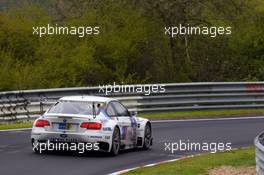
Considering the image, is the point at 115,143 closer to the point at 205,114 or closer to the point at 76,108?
the point at 76,108

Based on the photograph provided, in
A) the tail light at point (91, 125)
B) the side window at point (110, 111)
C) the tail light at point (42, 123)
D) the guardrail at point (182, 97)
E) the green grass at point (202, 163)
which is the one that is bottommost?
the green grass at point (202, 163)

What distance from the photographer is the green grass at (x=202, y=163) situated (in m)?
13.0

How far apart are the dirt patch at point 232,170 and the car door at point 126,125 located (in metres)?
3.14

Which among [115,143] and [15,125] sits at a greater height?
[15,125]

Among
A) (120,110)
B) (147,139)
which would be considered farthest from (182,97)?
(120,110)

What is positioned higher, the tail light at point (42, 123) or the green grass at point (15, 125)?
the tail light at point (42, 123)

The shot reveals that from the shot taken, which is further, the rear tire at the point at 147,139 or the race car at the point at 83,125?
the rear tire at the point at 147,139

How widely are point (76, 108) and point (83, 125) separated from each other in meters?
0.57

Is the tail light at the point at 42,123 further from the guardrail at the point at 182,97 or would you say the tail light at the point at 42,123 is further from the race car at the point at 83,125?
the guardrail at the point at 182,97

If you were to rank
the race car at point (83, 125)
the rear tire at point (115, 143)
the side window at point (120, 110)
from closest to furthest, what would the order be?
the race car at point (83, 125) < the rear tire at point (115, 143) < the side window at point (120, 110)

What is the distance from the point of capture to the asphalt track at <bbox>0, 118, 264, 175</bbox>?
13422mm

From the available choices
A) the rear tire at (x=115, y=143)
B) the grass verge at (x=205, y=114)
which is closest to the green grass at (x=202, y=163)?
the rear tire at (x=115, y=143)

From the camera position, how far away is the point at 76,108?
51.5ft

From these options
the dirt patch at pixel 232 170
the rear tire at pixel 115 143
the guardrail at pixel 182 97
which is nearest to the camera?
the dirt patch at pixel 232 170
